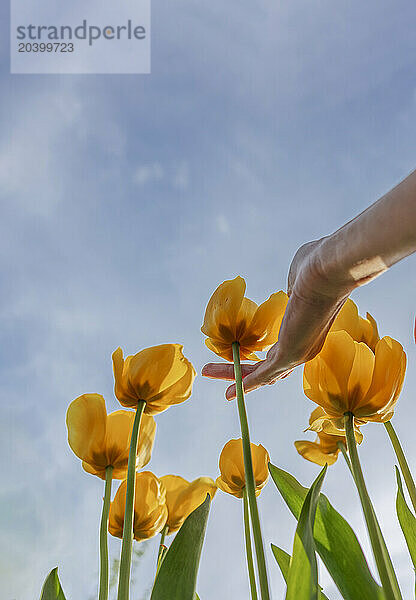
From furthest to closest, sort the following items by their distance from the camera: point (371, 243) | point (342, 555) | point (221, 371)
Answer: point (221, 371), point (342, 555), point (371, 243)

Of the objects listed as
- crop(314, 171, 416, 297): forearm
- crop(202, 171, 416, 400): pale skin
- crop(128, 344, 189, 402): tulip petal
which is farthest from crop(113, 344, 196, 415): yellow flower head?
crop(314, 171, 416, 297): forearm

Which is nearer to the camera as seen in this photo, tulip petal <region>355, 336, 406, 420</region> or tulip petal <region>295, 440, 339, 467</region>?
tulip petal <region>355, 336, 406, 420</region>

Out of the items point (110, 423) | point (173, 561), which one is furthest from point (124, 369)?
point (173, 561)

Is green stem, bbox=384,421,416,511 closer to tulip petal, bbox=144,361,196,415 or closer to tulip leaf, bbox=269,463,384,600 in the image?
tulip leaf, bbox=269,463,384,600

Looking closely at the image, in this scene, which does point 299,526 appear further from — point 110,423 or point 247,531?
point 110,423

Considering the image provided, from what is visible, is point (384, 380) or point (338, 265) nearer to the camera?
point (338, 265)

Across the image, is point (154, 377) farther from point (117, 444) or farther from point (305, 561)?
point (305, 561)

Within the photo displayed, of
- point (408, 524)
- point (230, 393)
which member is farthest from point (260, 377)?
point (408, 524)
